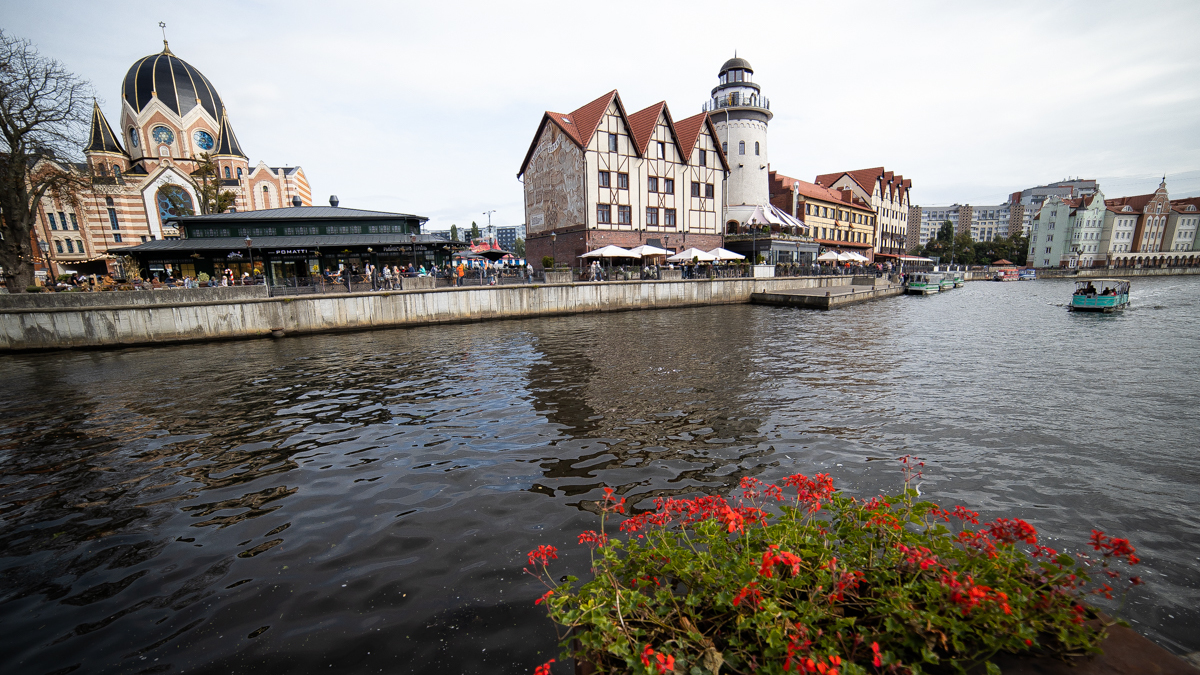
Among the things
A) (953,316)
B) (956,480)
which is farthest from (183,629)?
(953,316)

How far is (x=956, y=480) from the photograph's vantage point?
7156mm

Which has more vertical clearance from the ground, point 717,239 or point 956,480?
point 717,239

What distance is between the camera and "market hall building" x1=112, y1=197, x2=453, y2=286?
3198cm

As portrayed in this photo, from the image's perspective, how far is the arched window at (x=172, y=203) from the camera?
176ft

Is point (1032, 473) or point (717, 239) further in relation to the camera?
point (717, 239)

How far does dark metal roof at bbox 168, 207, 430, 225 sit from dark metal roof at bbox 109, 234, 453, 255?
4.68 feet

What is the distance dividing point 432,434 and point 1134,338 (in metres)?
29.5

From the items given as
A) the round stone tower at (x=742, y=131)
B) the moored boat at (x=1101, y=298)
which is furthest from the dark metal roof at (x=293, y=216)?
the moored boat at (x=1101, y=298)

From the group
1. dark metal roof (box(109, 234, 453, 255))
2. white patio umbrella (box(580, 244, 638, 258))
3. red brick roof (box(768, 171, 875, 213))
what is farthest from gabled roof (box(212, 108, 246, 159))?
red brick roof (box(768, 171, 875, 213))

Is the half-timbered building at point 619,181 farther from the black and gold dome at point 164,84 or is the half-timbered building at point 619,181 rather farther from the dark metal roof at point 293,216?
the black and gold dome at point 164,84

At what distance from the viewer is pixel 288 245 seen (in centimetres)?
3231

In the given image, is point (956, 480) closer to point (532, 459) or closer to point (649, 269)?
point (532, 459)

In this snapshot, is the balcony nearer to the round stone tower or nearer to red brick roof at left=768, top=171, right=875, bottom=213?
the round stone tower

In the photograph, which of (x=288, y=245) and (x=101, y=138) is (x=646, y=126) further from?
(x=101, y=138)
